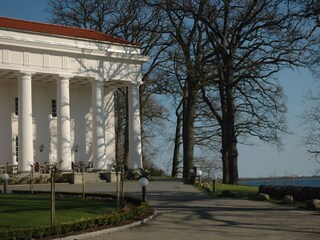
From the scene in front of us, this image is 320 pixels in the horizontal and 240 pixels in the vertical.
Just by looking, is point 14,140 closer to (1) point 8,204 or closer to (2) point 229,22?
(2) point 229,22

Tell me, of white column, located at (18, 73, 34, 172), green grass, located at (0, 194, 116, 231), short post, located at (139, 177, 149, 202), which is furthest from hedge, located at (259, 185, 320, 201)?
white column, located at (18, 73, 34, 172)

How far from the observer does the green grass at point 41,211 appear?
52.3 ft

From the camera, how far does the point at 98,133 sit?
42781 millimetres

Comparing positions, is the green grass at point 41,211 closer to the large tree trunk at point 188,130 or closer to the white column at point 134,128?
the white column at point 134,128

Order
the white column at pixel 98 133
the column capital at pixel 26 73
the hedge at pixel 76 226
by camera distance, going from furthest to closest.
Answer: the white column at pixel 98 133 < the column capital at pixel 26 73 < the hedge at pixel 76 226

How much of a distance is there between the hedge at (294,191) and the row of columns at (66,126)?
1778 centimetres

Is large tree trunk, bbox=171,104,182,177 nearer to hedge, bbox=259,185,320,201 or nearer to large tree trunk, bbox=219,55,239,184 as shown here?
large tree trunk, bbox=219,55,239,184

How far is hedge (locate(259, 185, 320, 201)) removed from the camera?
23.6 meters

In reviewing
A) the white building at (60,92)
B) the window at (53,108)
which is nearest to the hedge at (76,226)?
the white building at (60,92)

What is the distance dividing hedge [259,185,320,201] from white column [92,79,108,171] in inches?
693

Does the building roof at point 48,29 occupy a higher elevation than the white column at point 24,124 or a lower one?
higher

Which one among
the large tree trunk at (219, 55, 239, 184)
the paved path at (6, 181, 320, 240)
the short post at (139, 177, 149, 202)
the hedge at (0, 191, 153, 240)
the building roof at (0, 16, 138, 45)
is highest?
the building roof at (0, 16, 138, 45)

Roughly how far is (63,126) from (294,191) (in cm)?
2133

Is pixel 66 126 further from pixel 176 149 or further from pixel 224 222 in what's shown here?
pixel 224 222
